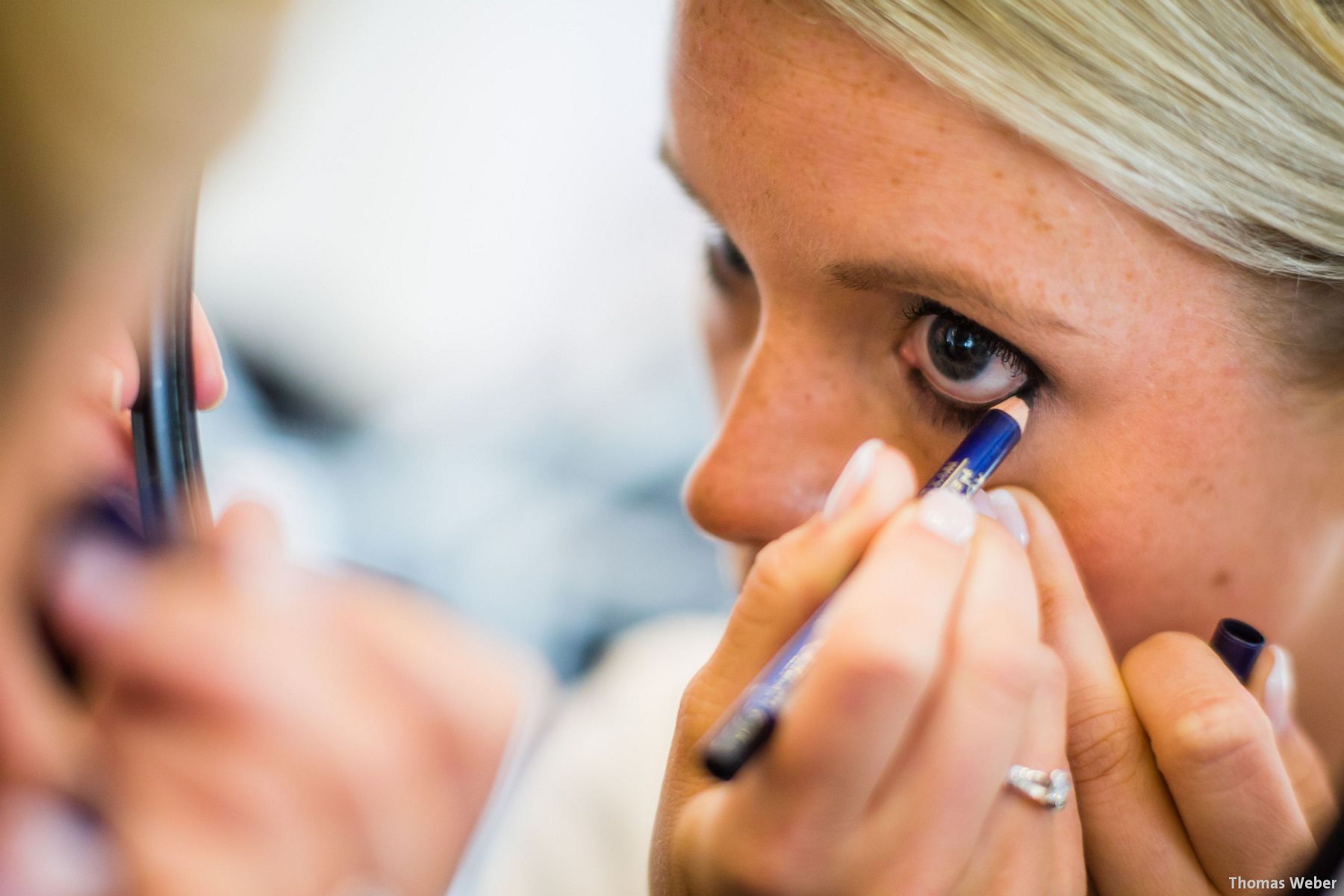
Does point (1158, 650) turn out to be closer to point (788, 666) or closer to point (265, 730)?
point (788, 666)

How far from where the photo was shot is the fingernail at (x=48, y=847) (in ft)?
1.28

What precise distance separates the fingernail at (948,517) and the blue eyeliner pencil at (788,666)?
0.02 metres

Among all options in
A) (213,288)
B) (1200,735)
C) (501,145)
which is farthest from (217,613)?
(1200,735)

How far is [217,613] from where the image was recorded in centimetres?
44

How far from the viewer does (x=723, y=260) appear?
695mm

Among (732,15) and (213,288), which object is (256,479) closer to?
(213,288)

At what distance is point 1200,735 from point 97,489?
536 millimetres

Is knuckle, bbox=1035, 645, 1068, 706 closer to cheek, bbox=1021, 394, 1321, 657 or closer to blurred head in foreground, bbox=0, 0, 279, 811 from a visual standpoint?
cheek, bbox=1021, 394, 1321, 657

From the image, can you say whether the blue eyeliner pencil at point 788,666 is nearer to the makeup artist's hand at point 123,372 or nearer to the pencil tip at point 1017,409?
the pencil tip at point 1017,409

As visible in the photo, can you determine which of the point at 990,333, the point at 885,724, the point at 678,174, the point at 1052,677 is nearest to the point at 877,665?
the point at 885,724

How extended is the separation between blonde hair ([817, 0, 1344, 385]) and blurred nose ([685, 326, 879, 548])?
156 millimetres

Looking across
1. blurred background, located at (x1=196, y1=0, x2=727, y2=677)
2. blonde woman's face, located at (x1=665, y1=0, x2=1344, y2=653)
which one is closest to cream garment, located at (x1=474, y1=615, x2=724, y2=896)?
blurred background, located at (x1=196, y1=0, x2=727, y2=677)

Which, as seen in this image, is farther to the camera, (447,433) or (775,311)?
(447,433)

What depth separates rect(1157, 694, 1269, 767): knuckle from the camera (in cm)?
40
